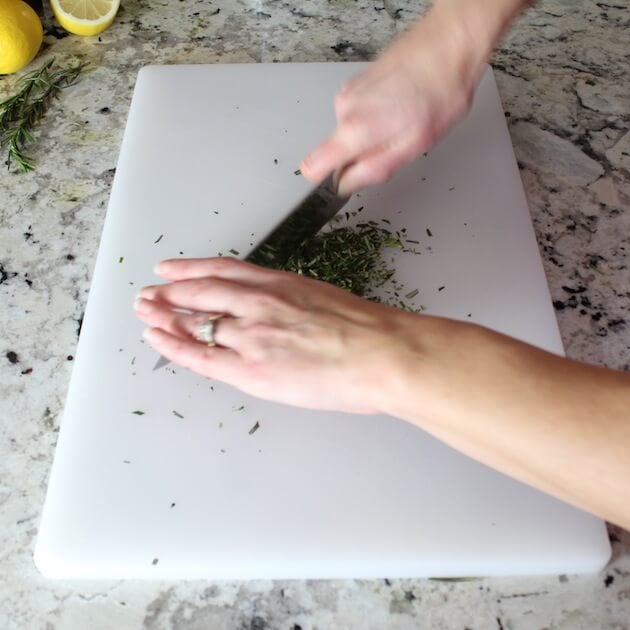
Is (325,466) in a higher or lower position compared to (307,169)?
lower

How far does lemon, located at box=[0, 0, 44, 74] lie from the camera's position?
164cm

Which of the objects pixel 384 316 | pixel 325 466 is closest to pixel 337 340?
pixel 384 316

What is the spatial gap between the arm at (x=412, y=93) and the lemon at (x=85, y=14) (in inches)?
35.4

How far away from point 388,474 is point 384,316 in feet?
0.88

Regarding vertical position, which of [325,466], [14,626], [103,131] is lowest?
[14,626]

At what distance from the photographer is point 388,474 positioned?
114cm

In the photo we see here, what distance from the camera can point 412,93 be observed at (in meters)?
1.18

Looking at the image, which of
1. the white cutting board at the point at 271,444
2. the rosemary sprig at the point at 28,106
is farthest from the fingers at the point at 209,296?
the rosemary sprig at the point at 28,106

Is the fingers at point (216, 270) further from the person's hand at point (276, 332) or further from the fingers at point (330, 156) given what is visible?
the fingers at point (330, 156)

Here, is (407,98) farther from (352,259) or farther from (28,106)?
(28,106)

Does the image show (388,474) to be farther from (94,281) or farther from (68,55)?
(68,55)

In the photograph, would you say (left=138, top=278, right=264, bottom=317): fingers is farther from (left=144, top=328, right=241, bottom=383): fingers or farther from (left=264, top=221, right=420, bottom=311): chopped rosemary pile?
(left=264, top=221, right=420, bottom=311): chopped rosemary pile

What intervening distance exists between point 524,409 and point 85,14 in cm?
148

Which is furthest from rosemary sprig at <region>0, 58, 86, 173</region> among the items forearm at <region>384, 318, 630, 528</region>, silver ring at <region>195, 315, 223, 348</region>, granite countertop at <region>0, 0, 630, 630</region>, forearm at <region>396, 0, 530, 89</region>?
forearm at <region>384, 318, 630, 528</region>
